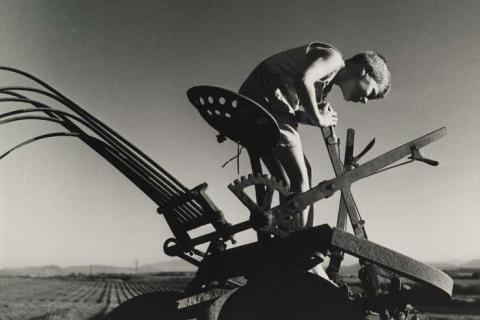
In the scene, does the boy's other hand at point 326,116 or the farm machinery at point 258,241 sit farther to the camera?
the boy's other hand at point 326,116

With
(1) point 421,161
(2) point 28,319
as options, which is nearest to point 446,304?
(2) point 28,319

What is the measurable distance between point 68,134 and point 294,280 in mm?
1832

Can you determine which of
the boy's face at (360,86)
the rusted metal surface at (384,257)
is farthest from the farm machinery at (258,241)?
the boy's face at (360,86)

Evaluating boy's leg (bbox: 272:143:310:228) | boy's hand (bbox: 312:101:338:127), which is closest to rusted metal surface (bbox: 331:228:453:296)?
boy's leg (bbox: 272:143:310:228)

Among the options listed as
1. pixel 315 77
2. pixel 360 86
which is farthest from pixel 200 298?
pixel 360 86

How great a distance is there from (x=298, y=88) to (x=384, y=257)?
4.19ft

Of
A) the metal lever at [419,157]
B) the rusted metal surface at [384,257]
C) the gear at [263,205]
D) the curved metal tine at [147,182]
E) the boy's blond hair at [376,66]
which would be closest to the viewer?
the rusted metal surface at [384,257]

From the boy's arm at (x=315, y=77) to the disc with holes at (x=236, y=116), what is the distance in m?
0.35

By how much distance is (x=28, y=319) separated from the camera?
3469 centimetres

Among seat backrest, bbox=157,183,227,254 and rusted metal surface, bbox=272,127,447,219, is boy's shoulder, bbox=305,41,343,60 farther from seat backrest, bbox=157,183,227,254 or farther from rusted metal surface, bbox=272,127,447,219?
seat backrest, bbox=157,183,227,254

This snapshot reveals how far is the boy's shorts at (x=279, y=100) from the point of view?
3.45 meters

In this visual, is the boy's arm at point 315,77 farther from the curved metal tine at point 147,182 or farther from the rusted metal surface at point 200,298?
the rusted metal surface at point 200,298

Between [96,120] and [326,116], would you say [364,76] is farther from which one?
[96,120]

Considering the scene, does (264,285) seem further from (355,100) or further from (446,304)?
(446,304)
